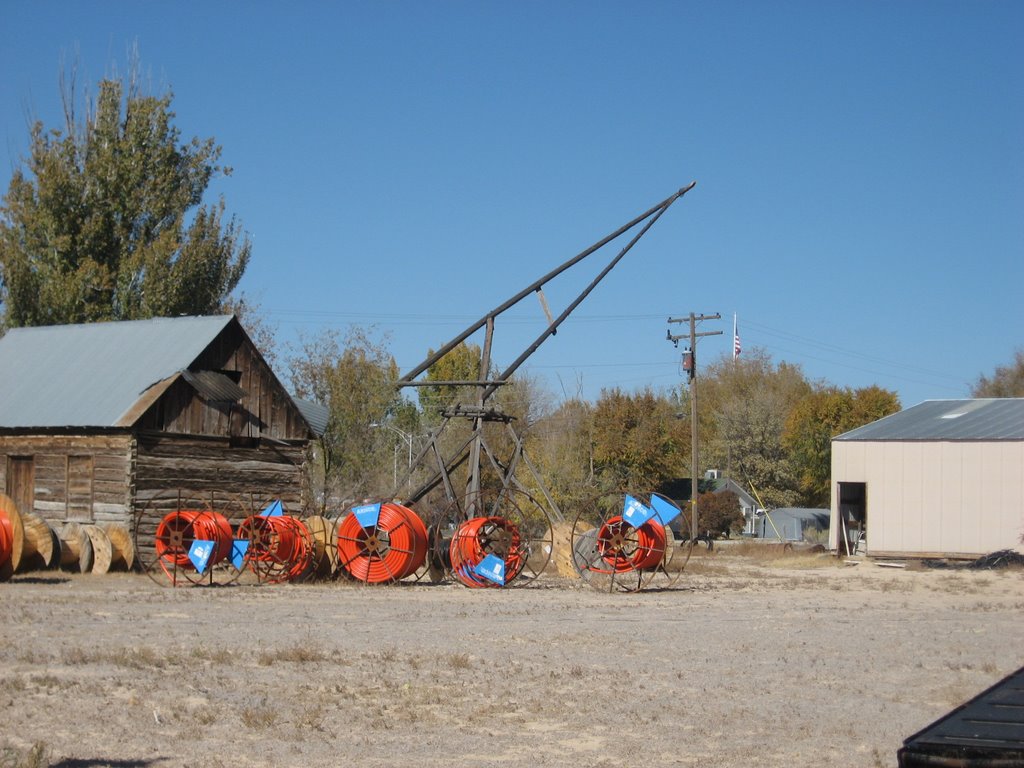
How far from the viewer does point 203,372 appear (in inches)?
1113

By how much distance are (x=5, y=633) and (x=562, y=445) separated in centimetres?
4096

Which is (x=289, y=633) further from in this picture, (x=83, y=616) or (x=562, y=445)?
(x=562, y=445)

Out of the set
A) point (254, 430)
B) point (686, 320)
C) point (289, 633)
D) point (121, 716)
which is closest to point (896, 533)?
point (686, 320)

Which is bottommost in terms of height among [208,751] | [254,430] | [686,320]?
[208,751]

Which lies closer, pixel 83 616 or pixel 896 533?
pixel 83 616

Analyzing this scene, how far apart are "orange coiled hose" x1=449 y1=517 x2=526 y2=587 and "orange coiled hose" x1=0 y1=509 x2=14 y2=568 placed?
8014mm

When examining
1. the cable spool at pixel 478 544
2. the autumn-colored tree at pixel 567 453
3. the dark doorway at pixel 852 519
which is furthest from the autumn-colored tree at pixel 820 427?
the cable spool at pixel 478 544

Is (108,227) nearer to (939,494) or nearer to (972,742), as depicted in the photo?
(939,494)

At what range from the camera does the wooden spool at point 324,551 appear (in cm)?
2367

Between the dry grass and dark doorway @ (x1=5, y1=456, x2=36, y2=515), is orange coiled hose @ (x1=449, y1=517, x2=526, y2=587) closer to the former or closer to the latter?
dark doorway @ (x1=5, y1=456, x2=36, y2=515)

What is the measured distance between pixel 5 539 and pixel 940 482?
25076 mm

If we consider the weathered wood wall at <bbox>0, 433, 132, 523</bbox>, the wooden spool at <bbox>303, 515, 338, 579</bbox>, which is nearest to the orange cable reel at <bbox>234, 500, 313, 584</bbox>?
the wooden spool at <bbox>303, 515, 338, 579</bbox>

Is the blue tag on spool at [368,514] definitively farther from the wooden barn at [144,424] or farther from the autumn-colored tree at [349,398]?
the autumn-colored tree at [349,398]

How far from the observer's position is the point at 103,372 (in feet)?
94.4
